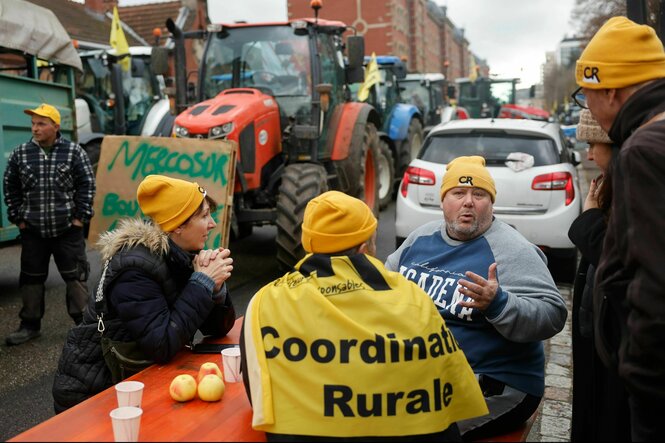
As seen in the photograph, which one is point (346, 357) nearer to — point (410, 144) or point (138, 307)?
point (138, 307)

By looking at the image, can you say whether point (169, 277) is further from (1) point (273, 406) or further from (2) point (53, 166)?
(2) point (53, 166)

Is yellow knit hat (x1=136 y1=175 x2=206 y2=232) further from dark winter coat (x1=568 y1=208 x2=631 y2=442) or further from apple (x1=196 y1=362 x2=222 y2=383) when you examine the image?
dark winter coat (x1=568 y1=208 x2=631 y2=442)

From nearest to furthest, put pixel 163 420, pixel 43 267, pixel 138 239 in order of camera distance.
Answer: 1. pixel 163 420
2. pixel 138 239
3. pixel 43 267

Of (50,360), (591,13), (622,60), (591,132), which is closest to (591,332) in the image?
(591,132)

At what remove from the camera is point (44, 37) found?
7676 mm

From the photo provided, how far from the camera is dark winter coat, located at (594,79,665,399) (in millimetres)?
1841

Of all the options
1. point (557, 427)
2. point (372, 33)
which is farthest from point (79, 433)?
point (372, 33)

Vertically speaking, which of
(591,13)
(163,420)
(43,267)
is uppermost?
(591,13)

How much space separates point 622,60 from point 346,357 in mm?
1219

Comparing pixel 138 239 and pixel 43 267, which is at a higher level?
pixel 138 239

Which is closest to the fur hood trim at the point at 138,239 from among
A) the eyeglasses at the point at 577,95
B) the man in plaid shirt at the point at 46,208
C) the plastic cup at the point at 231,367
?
the plastic cup at the point at 231,367

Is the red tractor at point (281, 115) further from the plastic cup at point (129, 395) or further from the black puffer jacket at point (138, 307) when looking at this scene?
the plastic cup at point (129, 395)

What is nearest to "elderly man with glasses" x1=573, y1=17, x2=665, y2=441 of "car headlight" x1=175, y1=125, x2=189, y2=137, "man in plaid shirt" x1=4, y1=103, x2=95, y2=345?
"man in plaid shirt" x1=4, y1=103, x2=95, y2=345

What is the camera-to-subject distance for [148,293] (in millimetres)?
2801
